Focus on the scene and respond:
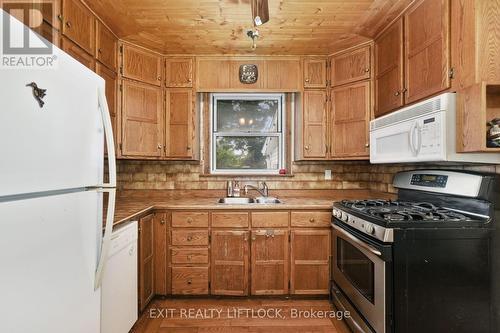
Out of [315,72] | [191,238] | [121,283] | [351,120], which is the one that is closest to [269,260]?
[191,238]

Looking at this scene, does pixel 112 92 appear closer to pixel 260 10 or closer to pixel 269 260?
pixel 260 10

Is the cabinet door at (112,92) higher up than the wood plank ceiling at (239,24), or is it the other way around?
the wood plank ceiling at (239,24)

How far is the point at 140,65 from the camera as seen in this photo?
2.56 meters

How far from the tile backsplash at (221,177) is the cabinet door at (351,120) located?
37cm

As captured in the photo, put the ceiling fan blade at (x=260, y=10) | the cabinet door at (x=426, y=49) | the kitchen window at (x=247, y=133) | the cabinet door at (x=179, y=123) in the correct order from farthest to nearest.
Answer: the kitchen window at (x=247, y=133) < the cabinet door at (x=179, y=123) < the ceiling fan blade at (x=260, y=10) < the cabinet door at (x=426, y=49)

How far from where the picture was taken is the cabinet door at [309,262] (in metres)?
2.39

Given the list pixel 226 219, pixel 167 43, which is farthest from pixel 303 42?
pixel 226 219

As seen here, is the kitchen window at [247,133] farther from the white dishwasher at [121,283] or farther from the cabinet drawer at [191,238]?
the white dishwasher at [121,283]

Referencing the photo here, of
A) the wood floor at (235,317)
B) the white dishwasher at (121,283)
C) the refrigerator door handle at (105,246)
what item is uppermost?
the refrigerator door handle at (105,246)

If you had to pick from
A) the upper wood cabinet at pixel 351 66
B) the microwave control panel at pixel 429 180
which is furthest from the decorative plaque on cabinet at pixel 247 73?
the microwave control panel at pixel 429 180

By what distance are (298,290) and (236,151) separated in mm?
1585

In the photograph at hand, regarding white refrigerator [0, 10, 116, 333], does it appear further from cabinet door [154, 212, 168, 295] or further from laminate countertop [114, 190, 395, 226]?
cabinet door [154, 212, 168, 295]

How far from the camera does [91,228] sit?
1.17 m

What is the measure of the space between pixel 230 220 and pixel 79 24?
6.20ft
